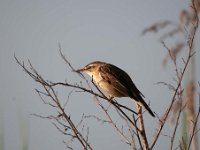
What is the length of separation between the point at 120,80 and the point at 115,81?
0.21ft

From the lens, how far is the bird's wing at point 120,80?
16.2ft

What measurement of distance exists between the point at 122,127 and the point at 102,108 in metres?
0.29

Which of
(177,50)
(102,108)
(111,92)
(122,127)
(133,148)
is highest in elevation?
(177,50)

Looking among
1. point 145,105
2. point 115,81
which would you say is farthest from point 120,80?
point 145,105

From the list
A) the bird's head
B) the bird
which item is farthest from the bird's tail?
the bird's head

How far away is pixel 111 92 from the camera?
5172 mm

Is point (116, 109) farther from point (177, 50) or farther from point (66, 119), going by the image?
point (177, 50)

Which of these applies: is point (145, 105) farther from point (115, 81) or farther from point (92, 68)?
point (92, 68)

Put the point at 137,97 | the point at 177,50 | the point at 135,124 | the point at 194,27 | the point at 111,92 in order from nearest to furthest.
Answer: the point at 135,124 < the point at 194,27 < the point at 137,97 < the point at 111,92 < the point at 177,50

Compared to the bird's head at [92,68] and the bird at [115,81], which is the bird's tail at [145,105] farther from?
the bird's head at [92,68]

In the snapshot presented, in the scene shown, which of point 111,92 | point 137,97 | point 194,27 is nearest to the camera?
point 194,27

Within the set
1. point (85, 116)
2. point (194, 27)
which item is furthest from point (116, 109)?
point (194, 27)

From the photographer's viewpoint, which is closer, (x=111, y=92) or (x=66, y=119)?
(x=66, y=119)

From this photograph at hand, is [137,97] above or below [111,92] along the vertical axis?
below
